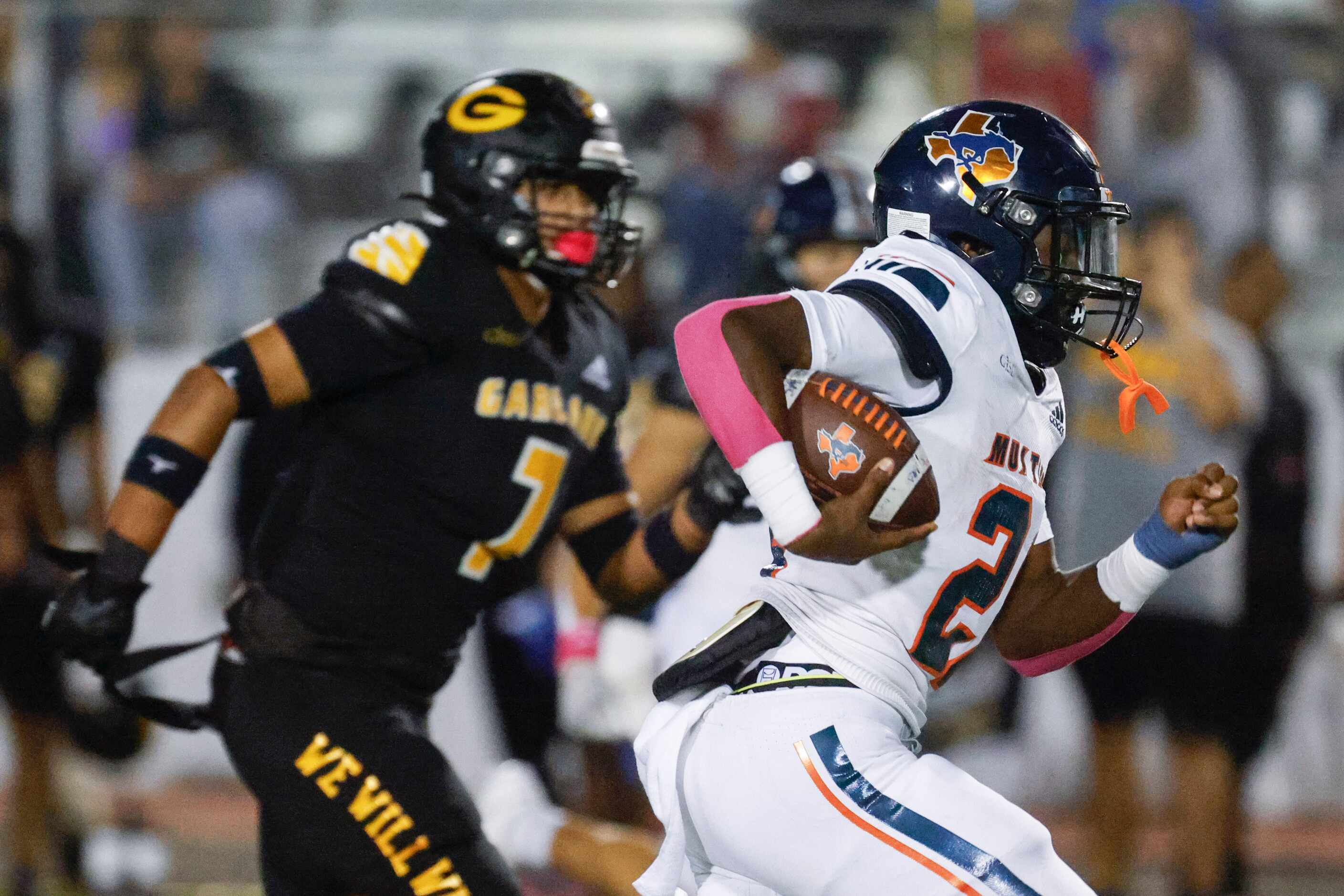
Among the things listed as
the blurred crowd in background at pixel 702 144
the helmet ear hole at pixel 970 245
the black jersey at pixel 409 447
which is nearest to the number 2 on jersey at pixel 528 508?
the black jersey at pixel 409 447

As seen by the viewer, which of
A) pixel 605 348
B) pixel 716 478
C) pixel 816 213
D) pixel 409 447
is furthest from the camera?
pixel 816 213

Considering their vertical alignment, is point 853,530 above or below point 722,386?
below

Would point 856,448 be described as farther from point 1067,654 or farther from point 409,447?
point 409,447

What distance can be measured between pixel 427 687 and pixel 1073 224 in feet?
4.87

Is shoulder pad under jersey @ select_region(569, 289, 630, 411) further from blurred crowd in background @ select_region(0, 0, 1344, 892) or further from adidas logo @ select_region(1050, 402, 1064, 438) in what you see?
blurred crowd in background @ select_region(0, 0, 1344, 892)

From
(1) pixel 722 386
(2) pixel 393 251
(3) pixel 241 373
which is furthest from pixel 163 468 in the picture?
(1) pixel 722 386

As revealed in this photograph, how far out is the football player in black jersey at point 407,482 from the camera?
118 inches

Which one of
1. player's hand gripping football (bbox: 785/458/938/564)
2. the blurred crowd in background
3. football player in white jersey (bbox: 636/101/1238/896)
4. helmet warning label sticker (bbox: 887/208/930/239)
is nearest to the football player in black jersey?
football player in white jersey (bbox: 636/101/1238/896)

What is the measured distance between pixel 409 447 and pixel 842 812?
3.94 ft

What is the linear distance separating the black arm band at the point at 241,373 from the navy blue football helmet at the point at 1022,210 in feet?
3.88

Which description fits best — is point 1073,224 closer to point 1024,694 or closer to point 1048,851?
point 1048,851

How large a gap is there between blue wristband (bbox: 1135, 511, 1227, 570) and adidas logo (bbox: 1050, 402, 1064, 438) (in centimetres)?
20

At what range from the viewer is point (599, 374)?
133 inches

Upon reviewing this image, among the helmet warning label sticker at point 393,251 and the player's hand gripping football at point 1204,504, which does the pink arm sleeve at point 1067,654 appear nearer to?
the player's hand gripping football at point 1204,504
